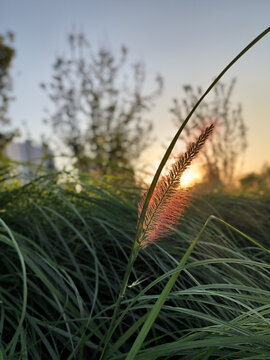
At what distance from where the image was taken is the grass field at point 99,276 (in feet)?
2.95

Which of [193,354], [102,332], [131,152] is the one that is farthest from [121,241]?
[131,152]

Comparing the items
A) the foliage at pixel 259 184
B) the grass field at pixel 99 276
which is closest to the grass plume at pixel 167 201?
the grass field at pixel 99 276

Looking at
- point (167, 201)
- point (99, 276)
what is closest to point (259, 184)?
point (99, 276)

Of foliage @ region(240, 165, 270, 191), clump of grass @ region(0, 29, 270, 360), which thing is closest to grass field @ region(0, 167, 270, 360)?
clump of grass @ region(0, 29, 270, 360)

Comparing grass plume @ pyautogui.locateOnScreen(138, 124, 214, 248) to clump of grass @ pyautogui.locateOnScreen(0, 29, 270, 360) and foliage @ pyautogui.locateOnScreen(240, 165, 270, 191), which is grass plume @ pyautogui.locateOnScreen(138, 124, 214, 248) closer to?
clump of grass @ pyautogui.locateOnScreen(0, 29, 270, 360)

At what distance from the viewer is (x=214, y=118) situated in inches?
21.9

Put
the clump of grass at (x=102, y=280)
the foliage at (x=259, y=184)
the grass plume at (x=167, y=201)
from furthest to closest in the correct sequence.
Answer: the foliage at (x=259, y=184) < the clump of grass at (x=102, y=280) < the grass plume at (x=167, y=201)

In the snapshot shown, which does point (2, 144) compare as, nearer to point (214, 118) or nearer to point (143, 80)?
point (143, 80)

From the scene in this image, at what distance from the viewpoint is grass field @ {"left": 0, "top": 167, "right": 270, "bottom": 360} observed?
35.4 inches

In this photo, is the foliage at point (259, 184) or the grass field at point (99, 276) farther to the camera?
the foliage at point (259, 184)

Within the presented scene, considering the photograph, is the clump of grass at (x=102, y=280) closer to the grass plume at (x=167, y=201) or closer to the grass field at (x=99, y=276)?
the grass field at (x=99, y=276)

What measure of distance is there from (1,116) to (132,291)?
18.3 meters

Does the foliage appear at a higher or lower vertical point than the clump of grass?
higher

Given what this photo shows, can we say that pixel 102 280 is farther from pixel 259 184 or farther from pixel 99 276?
pixel 259 184
